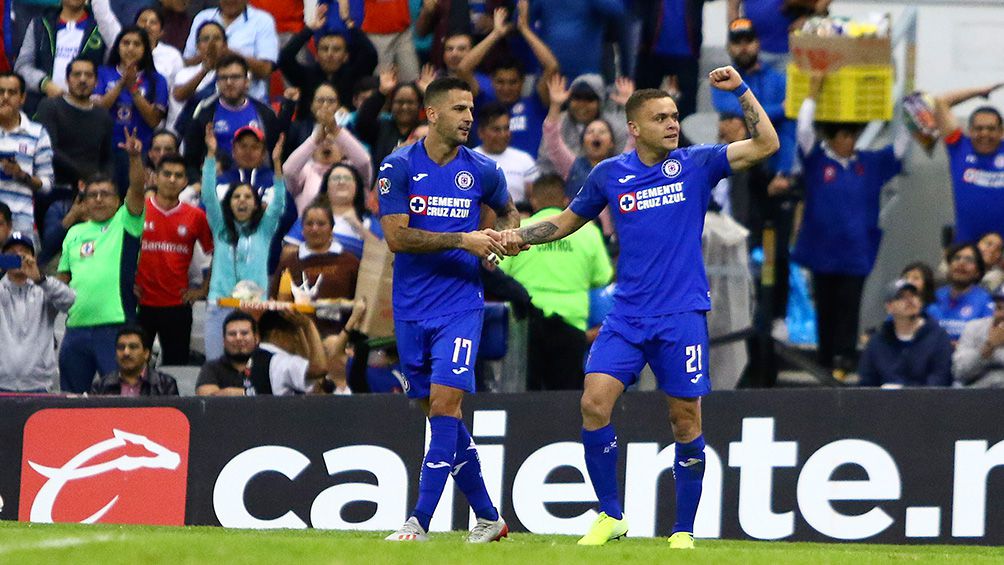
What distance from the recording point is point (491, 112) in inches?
594

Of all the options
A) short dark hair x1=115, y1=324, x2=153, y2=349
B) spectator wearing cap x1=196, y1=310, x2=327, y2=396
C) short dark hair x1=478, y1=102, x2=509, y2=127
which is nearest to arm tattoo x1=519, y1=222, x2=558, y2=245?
spectator wearing cap x1=196, y1=310, x2=327, y2=396

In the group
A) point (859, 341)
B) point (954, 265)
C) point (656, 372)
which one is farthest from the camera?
point (859, 341)

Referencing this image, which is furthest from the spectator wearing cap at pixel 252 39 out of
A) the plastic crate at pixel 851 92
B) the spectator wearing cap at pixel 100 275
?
the plastic crate at pixel 851 92

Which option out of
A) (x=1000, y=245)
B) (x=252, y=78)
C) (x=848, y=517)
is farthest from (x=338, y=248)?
(x=1000, y=245)

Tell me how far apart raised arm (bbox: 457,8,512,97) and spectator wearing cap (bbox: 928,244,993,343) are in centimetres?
442

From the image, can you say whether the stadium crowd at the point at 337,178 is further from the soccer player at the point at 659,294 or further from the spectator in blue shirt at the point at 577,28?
the soccer player at the point at 659,294

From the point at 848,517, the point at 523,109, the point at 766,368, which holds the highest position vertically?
the point at 523,109

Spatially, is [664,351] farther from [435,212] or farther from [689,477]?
[435,212]

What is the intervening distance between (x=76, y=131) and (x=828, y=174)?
21.6 ft

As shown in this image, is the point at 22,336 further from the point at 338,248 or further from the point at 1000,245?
the point at 1000,245

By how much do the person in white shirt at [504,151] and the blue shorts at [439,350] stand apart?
197 inches

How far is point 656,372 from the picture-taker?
9.78 m

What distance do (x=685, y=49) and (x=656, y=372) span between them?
7.42m

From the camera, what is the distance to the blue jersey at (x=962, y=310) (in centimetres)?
1418
